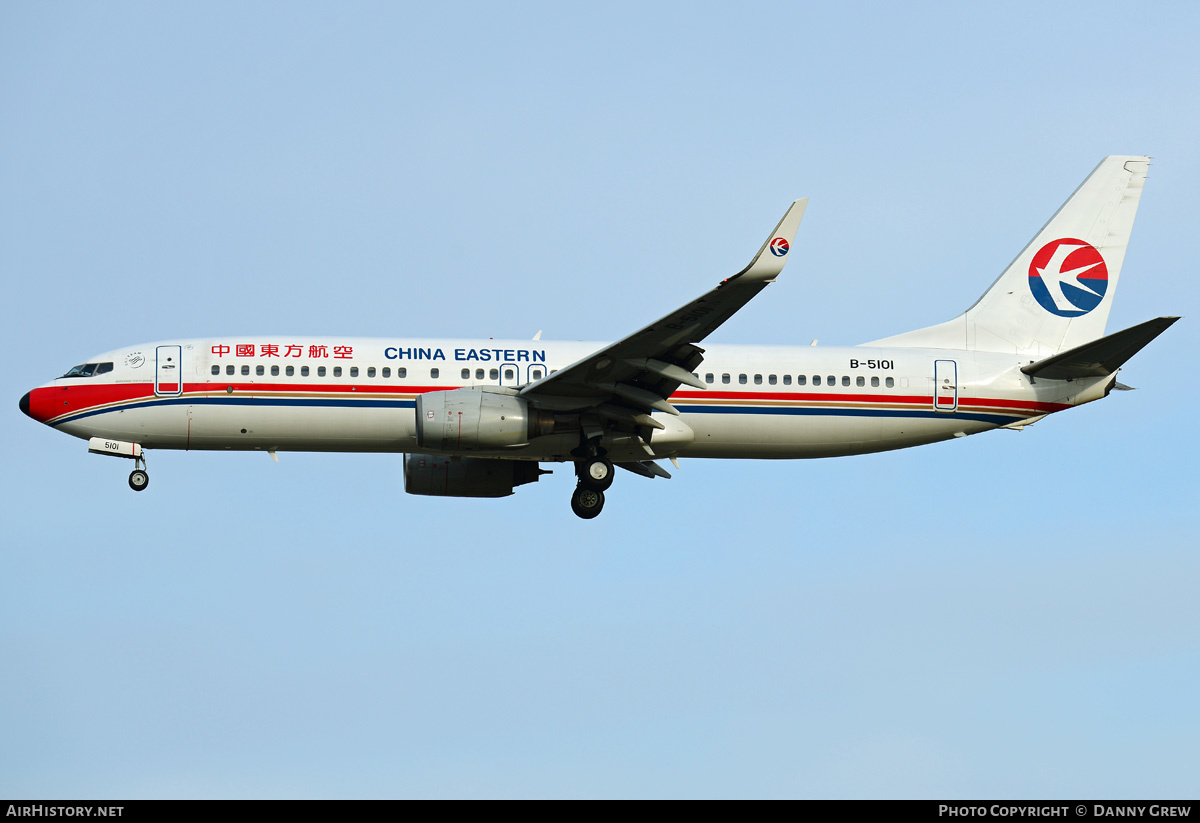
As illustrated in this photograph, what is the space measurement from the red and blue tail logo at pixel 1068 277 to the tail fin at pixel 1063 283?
26mm

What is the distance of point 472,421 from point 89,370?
32.2ft

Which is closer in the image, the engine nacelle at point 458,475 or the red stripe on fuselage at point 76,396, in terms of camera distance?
the red stripe on fuselage at point 76,396

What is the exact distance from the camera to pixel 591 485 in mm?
34219

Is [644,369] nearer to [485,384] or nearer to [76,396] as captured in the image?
[485,384]

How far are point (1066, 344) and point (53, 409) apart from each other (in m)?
25.5

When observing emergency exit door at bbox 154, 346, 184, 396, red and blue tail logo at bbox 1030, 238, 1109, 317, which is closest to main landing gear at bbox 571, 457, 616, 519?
emergency exit door at bbox 154, 346, 184, 396

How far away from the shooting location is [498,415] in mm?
32062

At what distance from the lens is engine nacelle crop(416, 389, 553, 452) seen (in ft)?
104

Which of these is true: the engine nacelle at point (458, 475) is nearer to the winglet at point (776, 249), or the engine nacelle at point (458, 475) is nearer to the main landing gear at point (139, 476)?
the main landing gear at point (139, 476)

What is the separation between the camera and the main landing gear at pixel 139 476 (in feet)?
112

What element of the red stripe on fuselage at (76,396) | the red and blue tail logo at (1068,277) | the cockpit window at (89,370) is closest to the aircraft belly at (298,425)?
the red stripe on fuselage at (76,396)

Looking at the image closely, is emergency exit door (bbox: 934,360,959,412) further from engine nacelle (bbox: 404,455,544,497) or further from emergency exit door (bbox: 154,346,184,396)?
emergency exit door (bbox: 154,346,184,396)
